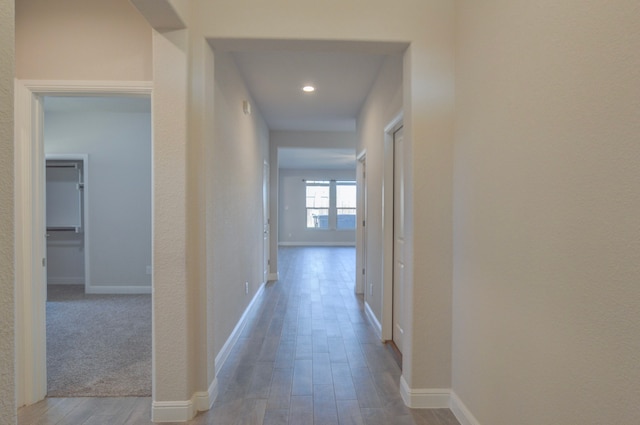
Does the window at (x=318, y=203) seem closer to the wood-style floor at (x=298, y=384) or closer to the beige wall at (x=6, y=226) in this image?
the wood-style floor at (x=298, y=384)

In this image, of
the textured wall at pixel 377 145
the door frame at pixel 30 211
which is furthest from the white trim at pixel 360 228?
the door frame at pixel 30 211

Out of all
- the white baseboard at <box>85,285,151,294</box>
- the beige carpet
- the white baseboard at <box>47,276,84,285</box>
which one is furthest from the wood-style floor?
the white baseboard at <box>47,276,84,285</box>

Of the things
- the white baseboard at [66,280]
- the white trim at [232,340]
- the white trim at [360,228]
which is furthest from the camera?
the white baseboard at [66,280]

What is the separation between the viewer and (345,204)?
12.2 meters

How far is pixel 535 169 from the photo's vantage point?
144 cm

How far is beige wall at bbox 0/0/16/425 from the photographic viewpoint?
0.86m

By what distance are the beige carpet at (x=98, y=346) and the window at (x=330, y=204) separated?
756 centimetres

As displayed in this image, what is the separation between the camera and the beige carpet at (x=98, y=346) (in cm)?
257

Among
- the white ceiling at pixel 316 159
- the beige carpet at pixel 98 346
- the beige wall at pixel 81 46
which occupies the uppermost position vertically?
the white ceiling at pixel 316 159

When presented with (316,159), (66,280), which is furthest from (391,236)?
(316,159)

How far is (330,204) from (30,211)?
10.1m

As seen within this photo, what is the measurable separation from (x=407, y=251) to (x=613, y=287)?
129cm

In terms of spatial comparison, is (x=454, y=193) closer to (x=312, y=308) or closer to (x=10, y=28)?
(x=10, y=28)

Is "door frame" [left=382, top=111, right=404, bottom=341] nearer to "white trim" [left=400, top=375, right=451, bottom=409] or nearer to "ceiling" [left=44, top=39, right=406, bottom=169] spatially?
"ceiling" [left=44, top=39, right=406, bottom=169]
